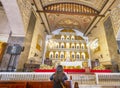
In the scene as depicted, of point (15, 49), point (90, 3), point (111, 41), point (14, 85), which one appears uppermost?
point (90, 3)

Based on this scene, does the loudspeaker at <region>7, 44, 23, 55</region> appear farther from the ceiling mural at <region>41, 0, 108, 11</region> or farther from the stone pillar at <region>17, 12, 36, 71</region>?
the ceiling mural at <region>41, 0, 108, 11</region>

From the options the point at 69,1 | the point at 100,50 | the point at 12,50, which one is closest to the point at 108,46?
the point at 100,50

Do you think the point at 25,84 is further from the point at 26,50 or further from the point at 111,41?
the point at 111,41

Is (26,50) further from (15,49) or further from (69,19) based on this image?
(69,19)

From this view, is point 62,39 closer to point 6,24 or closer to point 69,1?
point 69,1

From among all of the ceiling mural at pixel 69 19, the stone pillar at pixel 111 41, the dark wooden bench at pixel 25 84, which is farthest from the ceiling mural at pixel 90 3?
the dark wooden bench at pixel 25 84

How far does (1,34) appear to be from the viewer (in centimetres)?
656

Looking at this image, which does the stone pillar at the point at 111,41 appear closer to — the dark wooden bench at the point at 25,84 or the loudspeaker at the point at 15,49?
the dark wooden bench at the point at 25,84

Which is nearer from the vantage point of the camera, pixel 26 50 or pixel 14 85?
pixel 14 85

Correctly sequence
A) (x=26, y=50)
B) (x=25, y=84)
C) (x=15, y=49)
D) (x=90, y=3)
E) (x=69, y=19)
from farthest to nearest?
(x=69, y=19) < (x=90, y=3) < (x=26, y=50) < (x=15, y=49) < (x=25, y=84)

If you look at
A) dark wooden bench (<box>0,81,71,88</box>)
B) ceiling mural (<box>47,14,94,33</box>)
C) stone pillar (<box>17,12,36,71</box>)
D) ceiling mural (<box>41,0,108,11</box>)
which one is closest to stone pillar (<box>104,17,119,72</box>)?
ceiling mural (<box>41,0,108,11</box>)

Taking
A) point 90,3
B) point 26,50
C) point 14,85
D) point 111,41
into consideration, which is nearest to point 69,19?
point 90,3

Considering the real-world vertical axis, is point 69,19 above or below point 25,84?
above

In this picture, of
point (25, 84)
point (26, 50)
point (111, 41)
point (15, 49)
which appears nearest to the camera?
point (25, 84)
